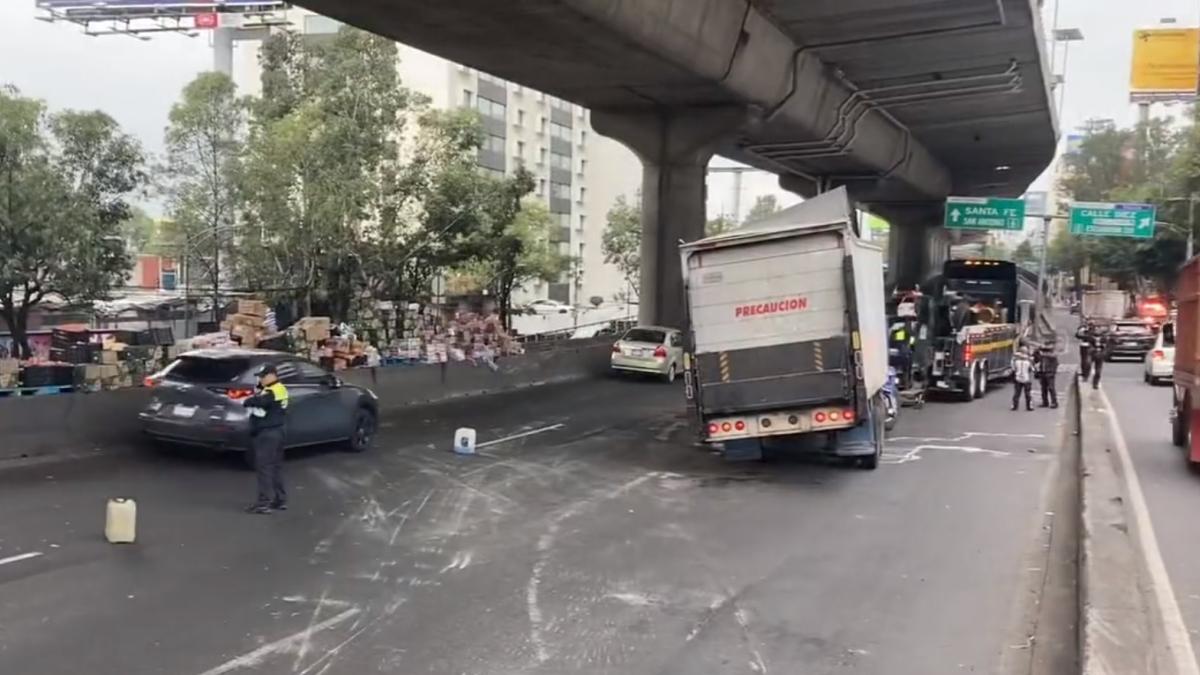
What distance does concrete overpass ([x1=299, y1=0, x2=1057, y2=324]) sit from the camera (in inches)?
764

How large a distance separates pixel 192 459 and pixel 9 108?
759cm

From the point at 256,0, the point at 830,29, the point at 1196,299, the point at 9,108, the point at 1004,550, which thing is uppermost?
the point at 256,0

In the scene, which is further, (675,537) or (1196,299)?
(1196,299)

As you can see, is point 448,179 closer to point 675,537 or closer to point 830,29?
point 830,29

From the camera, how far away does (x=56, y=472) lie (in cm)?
1289

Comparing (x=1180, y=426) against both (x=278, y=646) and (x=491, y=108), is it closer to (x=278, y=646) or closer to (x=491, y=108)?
(x=278, y=646)

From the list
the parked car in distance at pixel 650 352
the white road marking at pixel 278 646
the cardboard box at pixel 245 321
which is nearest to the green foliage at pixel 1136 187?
the parked car in distance at pixel 650 352

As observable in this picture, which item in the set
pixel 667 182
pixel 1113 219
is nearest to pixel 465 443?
pixel 667 182

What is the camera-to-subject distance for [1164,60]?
54438 mm

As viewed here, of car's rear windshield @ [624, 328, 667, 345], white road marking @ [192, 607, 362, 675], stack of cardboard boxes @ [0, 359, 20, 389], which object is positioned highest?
car's rear windshield @ [624, 328, 667, 345]

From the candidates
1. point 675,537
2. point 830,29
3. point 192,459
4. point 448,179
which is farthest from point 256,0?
point 675,537

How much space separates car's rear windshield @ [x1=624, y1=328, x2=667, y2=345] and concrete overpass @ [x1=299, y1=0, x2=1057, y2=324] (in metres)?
1.36

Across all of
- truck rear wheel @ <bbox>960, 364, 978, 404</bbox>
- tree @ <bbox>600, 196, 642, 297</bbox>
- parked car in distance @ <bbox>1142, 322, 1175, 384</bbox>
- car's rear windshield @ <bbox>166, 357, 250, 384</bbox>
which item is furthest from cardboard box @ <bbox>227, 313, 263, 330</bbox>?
tree @ <bbox>600, 196, 642, 297</bbox>

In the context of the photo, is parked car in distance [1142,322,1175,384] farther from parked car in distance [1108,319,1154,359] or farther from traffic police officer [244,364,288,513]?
traffic police officer [244,364,288,513]
